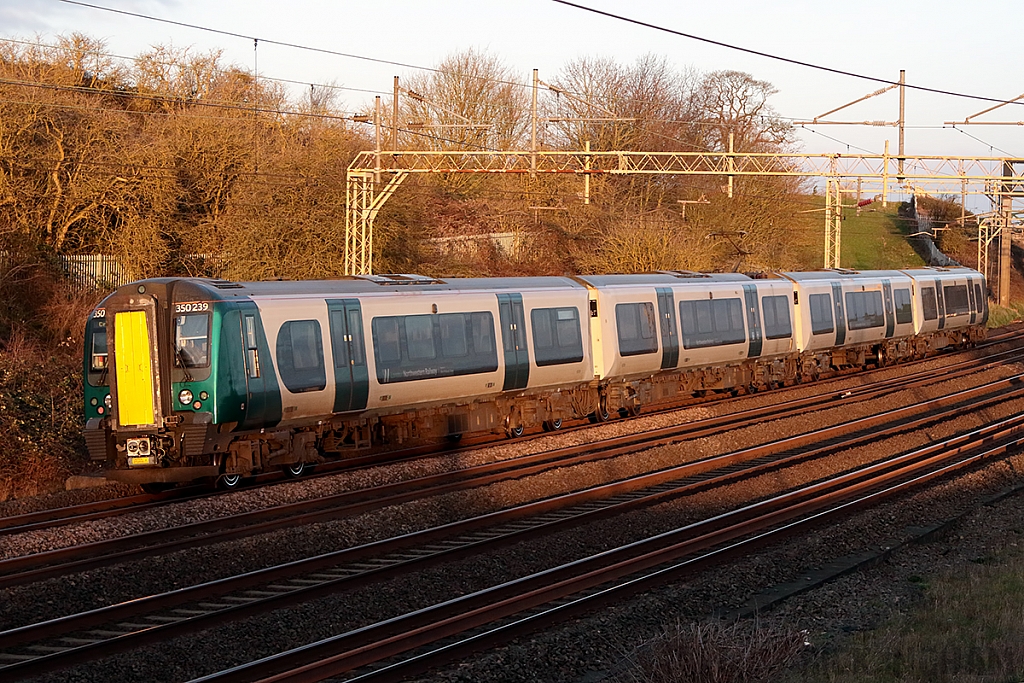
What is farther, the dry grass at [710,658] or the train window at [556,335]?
the train window at [556,335]

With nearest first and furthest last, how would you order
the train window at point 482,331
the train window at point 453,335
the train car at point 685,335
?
the train window at point 453,335
the train window at point 482,331
the train car at point 685,335

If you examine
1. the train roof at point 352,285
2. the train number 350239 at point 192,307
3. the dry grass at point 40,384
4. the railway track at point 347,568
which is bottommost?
the railway track at point 347,568

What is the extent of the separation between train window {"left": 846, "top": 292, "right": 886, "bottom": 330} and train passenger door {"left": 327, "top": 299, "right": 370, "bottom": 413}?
1732 centimetres

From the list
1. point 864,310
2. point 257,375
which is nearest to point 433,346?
point 257,375

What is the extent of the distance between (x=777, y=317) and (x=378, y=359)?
1307 cm

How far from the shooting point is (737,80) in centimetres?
6769

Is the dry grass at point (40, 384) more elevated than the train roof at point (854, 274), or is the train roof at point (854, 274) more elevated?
the train roof at point (854, 274)

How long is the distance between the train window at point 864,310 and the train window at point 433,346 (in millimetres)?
14688

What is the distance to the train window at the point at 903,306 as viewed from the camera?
1252 inches

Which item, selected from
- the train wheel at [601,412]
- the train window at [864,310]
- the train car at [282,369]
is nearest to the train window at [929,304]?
the train window at [864,310]

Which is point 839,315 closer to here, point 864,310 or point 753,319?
point 864,310

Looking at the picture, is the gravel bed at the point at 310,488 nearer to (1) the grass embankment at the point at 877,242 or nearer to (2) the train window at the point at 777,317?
(2) the train window at the point at 777,317

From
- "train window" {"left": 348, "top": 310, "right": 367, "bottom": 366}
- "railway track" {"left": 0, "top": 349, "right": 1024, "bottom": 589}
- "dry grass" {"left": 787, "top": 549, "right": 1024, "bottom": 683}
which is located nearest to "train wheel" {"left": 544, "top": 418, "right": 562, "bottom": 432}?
"railway track" {"left": 0, "top": 349, "right": 1024, "bottom": 589}

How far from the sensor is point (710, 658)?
23.6 ft
